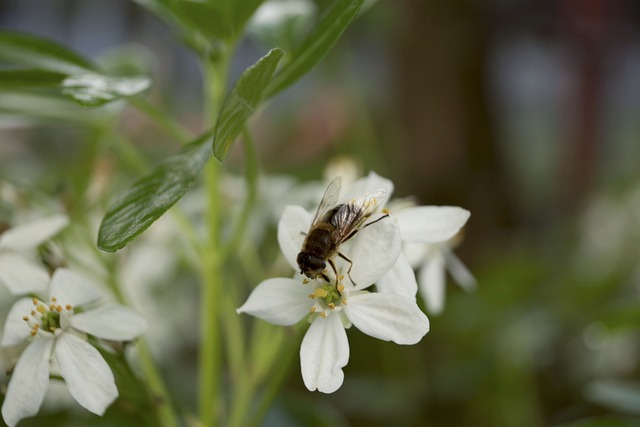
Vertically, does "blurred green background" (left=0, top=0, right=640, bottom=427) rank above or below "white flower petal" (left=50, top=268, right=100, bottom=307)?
above

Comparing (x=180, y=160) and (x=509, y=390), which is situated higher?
(x=509, y=390)

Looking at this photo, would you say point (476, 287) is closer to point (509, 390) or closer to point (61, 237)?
point (509, 390)

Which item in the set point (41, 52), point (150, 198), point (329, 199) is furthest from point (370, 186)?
point (41, 52)

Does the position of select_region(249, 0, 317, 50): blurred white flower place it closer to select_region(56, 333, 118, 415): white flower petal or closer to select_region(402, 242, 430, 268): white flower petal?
select_region(402, 242, 430, 268): white flower petal

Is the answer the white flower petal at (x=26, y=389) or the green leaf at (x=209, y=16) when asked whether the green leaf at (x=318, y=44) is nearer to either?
the green leaf at (x=209, y=16)

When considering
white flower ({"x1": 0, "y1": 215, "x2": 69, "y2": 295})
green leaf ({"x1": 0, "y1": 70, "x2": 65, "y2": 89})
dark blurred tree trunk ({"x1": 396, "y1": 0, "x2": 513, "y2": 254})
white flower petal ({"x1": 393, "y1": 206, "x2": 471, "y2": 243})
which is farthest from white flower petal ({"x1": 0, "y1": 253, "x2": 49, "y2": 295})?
dark blurred tree trunk ({"x1": 396, "y1": 0, "x2": 513, "y2": 254})

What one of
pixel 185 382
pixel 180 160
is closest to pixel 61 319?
pixel 180 160

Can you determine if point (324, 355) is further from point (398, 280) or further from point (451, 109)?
point (451, 109)
